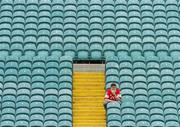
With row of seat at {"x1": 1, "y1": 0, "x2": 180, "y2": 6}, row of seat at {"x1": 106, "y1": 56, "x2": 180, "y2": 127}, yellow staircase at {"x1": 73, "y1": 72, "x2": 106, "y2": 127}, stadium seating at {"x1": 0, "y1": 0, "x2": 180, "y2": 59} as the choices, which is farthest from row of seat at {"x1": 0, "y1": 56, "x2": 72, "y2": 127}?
row of seat at {"x1": 1, "y1": 0, "x2": 180, "y2": 6}

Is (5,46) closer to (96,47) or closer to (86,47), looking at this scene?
(86,47)

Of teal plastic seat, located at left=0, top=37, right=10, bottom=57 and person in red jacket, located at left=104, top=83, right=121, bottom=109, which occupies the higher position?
teal plastic seat, located at left=0, top=37, right=10, bottom=57

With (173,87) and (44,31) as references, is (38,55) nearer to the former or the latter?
(44,31)

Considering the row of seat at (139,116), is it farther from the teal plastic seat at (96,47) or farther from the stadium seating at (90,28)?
the stadium seating at (90,28)

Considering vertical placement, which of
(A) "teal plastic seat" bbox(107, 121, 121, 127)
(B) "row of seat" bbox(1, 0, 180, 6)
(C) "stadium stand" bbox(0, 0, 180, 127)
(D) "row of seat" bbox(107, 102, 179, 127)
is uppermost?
(B) "row of seat" bbox(1, 0, 180, 6)

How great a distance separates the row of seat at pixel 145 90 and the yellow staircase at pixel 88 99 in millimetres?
441

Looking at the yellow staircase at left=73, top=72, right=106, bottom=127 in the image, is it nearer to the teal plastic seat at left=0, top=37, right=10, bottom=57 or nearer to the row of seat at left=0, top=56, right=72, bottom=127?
the row of seat at left=0, top=56, right=72, bottom=127

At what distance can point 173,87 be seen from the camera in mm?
23312

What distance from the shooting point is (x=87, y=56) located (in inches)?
963

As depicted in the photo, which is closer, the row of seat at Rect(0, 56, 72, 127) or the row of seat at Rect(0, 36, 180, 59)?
the row of seat at Rect(0, 56, 72, 127)

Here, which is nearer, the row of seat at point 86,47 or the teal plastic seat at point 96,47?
the teal plastic seat at point 96,47

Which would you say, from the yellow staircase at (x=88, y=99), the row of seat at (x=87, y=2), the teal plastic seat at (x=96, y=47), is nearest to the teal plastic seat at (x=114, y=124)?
the yellow staircase at (x=88, y=99)

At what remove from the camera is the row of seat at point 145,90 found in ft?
72.1

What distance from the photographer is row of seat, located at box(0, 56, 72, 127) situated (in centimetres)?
2200
